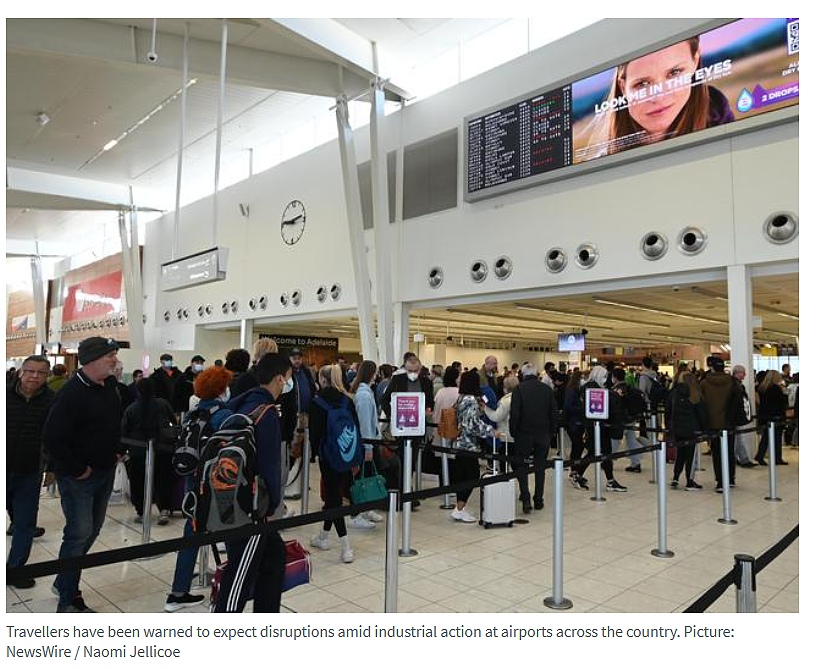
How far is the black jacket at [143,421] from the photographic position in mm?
4992

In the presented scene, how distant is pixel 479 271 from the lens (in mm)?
10312

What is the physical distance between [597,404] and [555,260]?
336cm

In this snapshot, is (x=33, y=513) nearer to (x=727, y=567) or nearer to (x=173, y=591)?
(x=173, y=591)

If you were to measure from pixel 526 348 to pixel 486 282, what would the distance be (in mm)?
22555

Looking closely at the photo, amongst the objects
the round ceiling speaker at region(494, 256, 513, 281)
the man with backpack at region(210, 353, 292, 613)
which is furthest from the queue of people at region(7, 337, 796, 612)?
the round ceiling speaker at region(494, 256, 513, 281)

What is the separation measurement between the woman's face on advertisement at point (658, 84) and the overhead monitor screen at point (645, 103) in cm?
1

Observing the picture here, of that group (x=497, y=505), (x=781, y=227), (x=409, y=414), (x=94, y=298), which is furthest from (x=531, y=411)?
(x=94, y=298)

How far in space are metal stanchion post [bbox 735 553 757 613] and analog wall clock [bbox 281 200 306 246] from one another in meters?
12.8

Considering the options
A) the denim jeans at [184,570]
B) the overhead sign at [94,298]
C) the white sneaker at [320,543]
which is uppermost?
the overhead sign at [94,298]

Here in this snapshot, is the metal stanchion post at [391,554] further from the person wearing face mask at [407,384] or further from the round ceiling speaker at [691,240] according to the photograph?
the round ceiling speaker at [691,240]

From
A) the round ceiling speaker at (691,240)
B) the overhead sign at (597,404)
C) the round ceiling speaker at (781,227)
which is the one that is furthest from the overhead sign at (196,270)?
the round ceiling speaker at (781,227)

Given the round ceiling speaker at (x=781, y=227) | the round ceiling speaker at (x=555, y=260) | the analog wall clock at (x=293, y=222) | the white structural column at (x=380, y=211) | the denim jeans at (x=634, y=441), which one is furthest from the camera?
the analog wall clock at (x=293, y=222)

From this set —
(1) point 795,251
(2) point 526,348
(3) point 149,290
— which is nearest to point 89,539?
(1) point 795,251

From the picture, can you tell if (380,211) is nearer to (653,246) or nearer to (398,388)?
(653,246)
